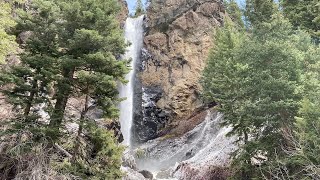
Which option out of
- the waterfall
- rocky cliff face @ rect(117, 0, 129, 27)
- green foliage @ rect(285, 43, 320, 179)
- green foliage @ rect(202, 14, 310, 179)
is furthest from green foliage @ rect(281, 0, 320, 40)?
rocky cliff face @ rect(117, 0, 129, 27)

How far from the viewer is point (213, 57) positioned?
26.3 m

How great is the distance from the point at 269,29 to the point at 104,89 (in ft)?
26.4

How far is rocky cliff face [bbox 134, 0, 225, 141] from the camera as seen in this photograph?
32281mm

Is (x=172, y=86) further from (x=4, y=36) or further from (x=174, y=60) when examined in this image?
(x=4, y=36)

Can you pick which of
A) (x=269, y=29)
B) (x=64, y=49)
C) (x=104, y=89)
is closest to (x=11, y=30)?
(x=64, y=49)

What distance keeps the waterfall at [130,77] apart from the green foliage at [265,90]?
50.8 feet

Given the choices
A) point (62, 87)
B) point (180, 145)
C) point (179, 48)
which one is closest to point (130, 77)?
point (179, 48)

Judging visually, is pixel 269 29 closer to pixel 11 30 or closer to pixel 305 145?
pixel 305 145

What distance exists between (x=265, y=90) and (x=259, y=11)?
15.0ft

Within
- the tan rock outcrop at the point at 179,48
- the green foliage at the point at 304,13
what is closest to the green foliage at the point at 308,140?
the green foliage at the point at 304,13

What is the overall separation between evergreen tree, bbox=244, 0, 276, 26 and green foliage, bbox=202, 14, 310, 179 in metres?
0.58

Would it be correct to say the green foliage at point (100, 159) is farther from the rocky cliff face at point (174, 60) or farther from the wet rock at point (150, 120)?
the wet rock at point (150, 120)

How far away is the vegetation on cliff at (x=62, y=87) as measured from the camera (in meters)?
11.0

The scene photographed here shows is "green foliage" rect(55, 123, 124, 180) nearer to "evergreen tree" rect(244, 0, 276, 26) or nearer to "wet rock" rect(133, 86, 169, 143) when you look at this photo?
"evergreen tree" rect(244, 0, 276, 26)
